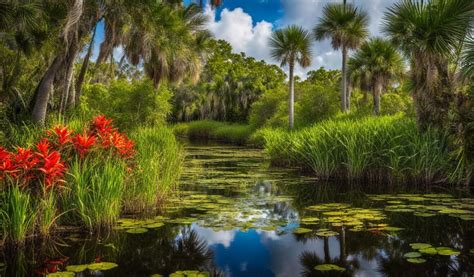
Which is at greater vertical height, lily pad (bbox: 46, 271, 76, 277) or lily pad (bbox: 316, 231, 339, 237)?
lily pad (bbox: 316, 231, 339, 237)

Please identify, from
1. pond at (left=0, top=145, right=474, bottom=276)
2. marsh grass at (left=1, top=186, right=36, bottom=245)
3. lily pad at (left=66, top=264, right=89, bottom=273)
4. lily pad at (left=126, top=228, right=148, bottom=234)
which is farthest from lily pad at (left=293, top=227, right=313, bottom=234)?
marsh grass at (left=1, top=186, right=36, bottom=245)

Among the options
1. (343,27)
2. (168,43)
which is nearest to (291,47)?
(343,27)

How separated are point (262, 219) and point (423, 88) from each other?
26.1 feet

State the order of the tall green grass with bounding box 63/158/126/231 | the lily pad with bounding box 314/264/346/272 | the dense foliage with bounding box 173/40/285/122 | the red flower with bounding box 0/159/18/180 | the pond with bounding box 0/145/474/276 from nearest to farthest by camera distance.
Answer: the lily pad with bounding box 314/264/346/272 → the pond with bounding box 0/145/474/276 → the red flower with bounding box 0/159/18/180 → the tall green grass with bounding box 63/158/126/231 → the dense foliage with bounding box 173/40/285/122

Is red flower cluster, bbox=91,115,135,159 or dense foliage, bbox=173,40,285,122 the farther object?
dense foliage, bbox=173,40,285,122

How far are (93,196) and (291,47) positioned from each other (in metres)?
23.0

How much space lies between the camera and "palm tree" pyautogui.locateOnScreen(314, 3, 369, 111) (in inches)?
1051

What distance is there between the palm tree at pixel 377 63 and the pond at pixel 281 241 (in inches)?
820

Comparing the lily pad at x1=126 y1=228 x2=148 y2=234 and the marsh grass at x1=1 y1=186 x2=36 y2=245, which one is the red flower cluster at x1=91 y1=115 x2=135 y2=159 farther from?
the marsh grass at x1=1 y1=186 x2=36 y2=245

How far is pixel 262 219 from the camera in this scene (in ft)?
26.6

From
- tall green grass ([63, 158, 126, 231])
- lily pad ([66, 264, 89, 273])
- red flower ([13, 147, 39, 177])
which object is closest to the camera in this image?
lily pad ([66, 264, 89, 273])

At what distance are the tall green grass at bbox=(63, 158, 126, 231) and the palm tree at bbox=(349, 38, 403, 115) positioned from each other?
82.5 feet

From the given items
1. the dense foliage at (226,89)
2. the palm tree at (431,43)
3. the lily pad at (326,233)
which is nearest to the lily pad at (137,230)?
the lily pad at (326,233)

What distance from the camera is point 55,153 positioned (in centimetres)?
636
